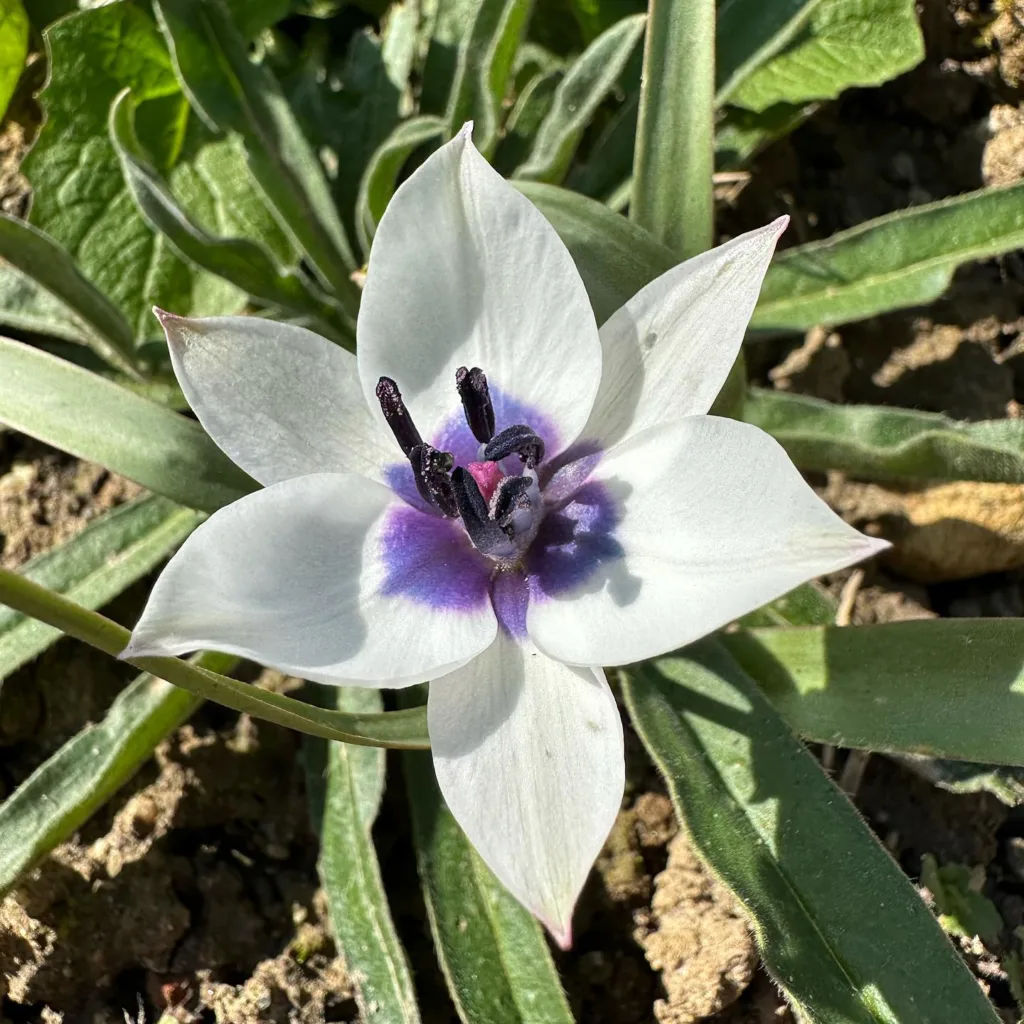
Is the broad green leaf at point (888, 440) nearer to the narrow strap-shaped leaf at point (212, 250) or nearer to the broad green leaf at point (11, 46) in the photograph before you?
the narrow strap-shaped leaf at point (212, 250)

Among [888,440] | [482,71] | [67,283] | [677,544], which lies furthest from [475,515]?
[482,71]

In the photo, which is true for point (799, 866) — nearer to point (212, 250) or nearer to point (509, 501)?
point (509, 501)

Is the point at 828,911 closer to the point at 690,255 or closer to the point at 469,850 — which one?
the point at 469,850

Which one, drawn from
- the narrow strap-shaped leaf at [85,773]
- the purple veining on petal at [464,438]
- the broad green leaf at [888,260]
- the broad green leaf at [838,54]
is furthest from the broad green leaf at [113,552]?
the broad green leaf at [838,54]

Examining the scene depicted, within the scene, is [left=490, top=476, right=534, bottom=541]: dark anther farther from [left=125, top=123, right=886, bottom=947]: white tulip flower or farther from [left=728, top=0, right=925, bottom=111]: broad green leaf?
[left=728, top=0, right=925, bottom=111]: broad green leaf

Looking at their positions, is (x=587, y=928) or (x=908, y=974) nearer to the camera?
(x=908, y=974)

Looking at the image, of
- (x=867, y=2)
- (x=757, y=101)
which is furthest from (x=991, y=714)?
(x=867, y=2)
